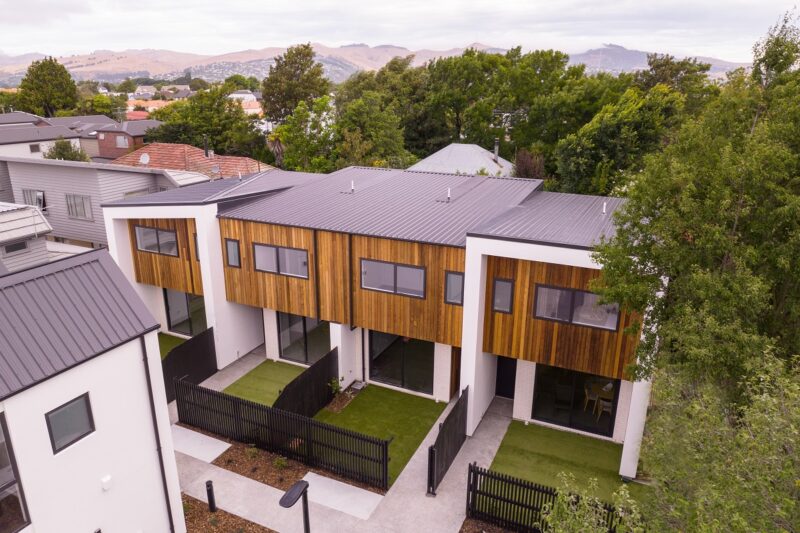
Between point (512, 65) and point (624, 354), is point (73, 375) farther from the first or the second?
point (512, 65)

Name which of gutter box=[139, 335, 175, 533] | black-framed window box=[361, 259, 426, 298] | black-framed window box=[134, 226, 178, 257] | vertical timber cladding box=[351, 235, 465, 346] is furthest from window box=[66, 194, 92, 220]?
gutter box=[139, 335, 175, 533]

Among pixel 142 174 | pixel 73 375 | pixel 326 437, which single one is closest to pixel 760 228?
pixel 326 437

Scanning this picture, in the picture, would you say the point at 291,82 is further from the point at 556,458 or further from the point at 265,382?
the point at 556,458

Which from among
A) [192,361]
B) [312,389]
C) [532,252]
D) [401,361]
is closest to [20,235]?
[192,361]

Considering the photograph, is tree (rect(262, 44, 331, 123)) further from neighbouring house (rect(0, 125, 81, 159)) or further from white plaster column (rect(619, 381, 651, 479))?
white plaster column (rect(619, 381, 651, 479))

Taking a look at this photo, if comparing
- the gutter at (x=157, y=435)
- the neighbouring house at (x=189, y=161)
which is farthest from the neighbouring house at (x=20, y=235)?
the neighbouring house at (x=189, y=161)

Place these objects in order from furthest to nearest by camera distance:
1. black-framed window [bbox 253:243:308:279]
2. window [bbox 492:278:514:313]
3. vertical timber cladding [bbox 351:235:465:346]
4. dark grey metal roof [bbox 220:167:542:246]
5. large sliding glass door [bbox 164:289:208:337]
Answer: large sliding glass door [bbox 164:289:208:337] → black-framed window [bbox 253:243:308:279] → dark grey metal roof [bbox 220:167:542:246] → vertical timber cladding [bbox 351:235:465:346] → window [bbox 492:278:514:313]

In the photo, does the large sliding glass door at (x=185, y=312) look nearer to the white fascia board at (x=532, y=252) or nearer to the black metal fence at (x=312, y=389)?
the black metal fence at (x=312, y=389)
